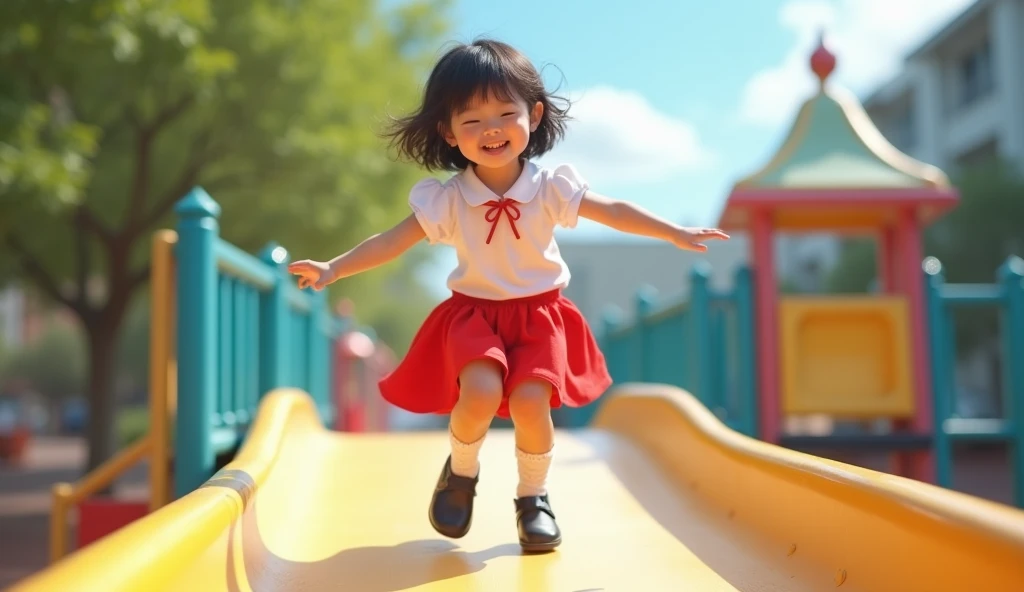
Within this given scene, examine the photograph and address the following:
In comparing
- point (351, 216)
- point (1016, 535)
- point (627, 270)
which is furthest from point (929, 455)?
point (627, 270)

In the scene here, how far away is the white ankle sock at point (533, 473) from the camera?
2.63 m

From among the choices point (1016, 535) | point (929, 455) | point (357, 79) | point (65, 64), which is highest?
point (357, 79)

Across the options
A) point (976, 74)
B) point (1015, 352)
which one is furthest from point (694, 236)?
point (976, 74)

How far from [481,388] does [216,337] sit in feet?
4.97

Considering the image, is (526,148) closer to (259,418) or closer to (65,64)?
(259,418)

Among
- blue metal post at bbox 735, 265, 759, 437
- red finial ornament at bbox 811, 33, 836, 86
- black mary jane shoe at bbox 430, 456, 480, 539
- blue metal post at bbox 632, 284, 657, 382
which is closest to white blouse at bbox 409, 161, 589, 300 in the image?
black mary jane shoe at bbox 430, 456, 480, 539

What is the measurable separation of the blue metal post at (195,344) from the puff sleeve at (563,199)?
3.97 feet

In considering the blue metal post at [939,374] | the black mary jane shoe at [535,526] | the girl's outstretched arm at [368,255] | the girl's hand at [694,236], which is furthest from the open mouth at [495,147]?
the blue metal post at [939,374]

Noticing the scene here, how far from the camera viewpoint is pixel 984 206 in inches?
701

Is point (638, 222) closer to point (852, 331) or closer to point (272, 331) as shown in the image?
point (272, 331)

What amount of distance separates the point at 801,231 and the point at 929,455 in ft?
5.56

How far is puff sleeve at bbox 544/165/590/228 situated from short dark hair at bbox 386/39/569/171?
0.17m

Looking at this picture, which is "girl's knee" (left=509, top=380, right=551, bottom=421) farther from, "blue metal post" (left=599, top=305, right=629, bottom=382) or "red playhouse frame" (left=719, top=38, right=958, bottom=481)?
"blue metal post" (left=599, top=305, right=629, bottom=382)

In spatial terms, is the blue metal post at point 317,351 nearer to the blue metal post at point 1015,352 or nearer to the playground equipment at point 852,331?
the playground equipment at point 852,331
